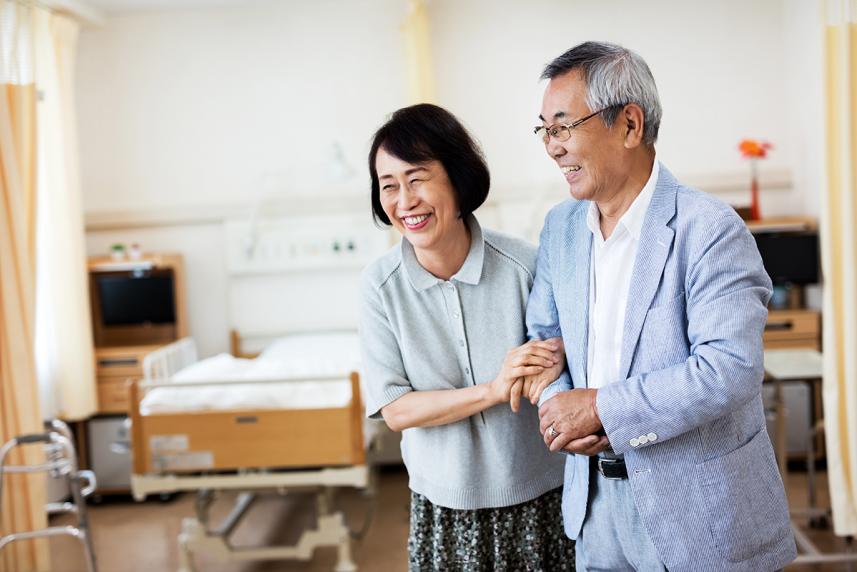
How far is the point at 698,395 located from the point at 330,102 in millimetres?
3832

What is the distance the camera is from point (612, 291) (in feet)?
4.52

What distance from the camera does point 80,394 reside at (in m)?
4.07

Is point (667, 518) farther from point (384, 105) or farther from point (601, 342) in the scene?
point (384, 105)

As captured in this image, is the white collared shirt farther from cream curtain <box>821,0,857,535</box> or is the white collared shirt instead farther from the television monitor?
the television monitor

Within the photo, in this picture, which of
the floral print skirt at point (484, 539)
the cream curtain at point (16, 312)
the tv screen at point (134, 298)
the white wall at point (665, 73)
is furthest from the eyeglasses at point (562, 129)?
the tv screen at point (134, 298)

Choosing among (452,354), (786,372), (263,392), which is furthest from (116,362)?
(786,372)

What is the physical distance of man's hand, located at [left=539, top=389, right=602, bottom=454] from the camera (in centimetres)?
129

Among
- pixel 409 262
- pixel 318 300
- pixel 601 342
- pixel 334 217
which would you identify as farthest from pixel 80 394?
pixel 601 342

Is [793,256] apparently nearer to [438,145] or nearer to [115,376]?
[438,145]

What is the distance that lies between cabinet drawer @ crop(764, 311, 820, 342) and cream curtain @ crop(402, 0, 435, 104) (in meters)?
2.18

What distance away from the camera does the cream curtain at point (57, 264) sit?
4.05 metres

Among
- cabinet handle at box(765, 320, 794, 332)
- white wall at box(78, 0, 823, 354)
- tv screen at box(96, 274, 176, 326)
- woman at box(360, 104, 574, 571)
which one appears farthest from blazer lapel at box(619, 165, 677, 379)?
tv screen at box(96, 274, 176, 326)

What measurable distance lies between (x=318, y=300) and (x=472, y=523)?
129 inches

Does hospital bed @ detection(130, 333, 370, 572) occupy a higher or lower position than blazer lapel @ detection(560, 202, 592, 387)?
lower
